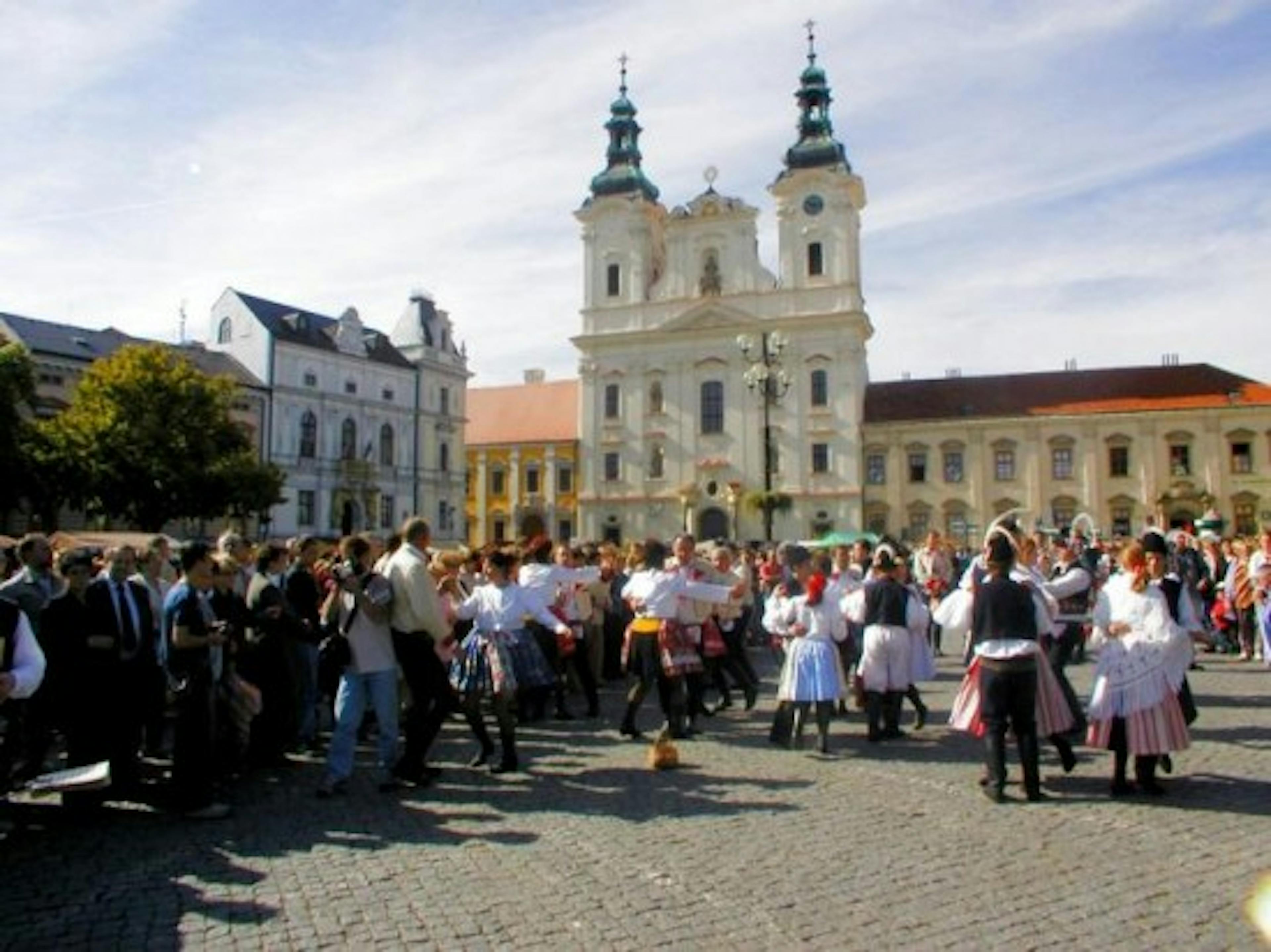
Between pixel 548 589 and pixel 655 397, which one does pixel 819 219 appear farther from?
pixel 548 589

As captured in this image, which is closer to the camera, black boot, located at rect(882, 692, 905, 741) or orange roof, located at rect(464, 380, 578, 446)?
black boot, located at rect(882, 692, 905, 741)

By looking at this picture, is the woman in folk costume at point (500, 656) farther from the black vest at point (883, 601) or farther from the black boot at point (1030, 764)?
the black boot at point (1030, 764)

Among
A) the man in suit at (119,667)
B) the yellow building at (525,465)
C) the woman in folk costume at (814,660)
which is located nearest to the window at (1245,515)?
the yellow building at (525,465)

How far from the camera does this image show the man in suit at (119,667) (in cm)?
759

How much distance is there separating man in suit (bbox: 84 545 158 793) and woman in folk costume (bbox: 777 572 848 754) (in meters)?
5.29

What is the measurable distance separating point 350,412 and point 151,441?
20674 mm

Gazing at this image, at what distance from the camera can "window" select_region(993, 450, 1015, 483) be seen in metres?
56.3

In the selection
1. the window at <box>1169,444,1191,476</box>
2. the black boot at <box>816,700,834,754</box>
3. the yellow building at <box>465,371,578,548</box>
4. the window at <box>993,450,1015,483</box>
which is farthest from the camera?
the yellow building at <box>465,371,578,548</box>

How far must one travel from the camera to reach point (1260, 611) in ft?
49.8

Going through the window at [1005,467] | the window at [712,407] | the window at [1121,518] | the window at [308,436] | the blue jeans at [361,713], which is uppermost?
the window at [712,407]

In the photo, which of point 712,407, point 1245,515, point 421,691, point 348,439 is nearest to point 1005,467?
point 1245,515

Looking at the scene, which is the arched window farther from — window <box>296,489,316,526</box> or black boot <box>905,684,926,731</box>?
black boot <box>905,684,926,731</box>

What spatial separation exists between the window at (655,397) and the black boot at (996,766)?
53074 mm

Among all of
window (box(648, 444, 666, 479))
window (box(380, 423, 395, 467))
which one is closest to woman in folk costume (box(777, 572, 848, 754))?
window (box(380, 423, 395, 467))
